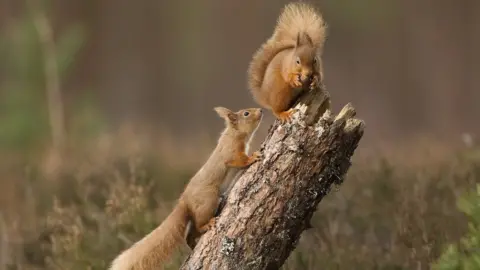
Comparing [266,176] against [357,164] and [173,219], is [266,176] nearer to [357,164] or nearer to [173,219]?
[173,219]

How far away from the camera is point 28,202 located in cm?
414

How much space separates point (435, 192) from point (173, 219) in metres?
1.77

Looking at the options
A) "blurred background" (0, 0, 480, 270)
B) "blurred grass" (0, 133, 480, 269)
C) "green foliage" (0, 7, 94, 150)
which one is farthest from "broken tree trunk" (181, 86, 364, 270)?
"green foliage" (0, 7, 94, 150)

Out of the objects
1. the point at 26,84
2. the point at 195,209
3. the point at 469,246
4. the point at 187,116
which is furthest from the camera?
the point at 187,116

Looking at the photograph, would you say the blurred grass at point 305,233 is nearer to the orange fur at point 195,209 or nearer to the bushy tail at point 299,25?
the orange fur at point 195,209

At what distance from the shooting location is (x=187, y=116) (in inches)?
248

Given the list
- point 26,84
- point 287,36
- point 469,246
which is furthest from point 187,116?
point 469,246

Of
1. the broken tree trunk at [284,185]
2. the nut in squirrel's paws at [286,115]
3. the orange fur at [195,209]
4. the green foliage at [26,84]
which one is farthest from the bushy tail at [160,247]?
the green foliage at [26,84]

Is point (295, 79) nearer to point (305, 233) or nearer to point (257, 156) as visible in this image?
point (257, 156)

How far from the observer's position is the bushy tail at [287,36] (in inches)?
89.8

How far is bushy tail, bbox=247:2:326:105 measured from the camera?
2.28m

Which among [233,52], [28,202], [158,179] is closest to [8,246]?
[28,202]

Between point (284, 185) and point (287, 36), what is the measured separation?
47cm

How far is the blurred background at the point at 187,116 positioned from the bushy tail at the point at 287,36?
0.88 meters
